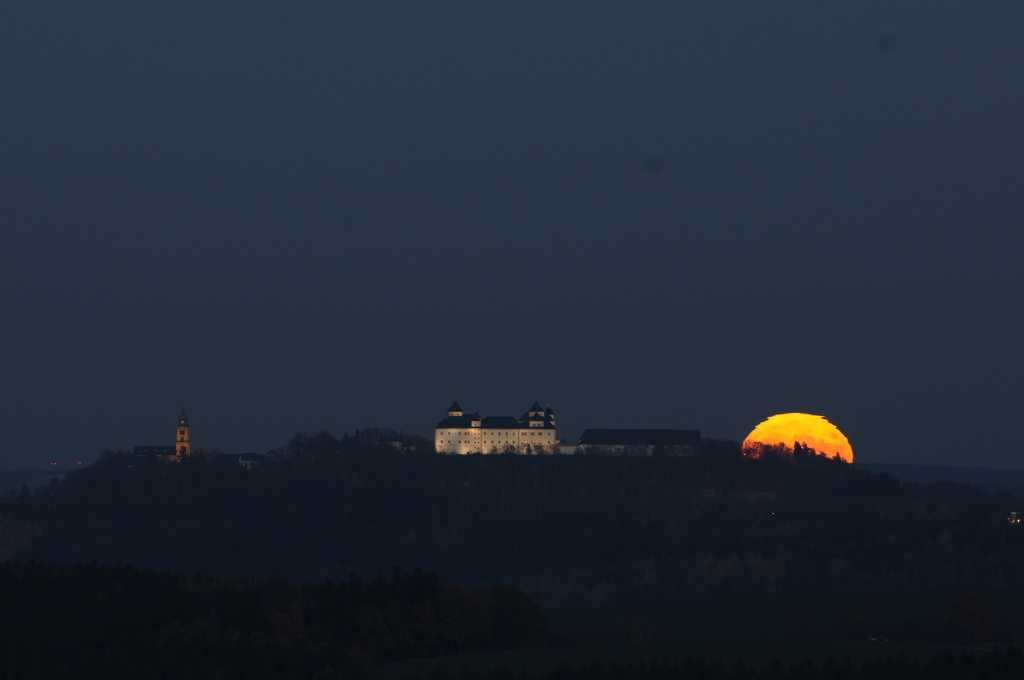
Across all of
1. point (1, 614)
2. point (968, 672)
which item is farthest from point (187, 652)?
point (968, 672)

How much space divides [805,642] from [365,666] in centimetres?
2900

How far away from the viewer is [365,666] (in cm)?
11038

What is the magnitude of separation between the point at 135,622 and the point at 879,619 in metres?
60.0

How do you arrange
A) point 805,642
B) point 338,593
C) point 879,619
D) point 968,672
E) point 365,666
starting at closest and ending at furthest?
point 968,672
point 365,666
point 805,642
point 338,593
point 879,619

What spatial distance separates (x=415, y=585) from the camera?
5359 inches

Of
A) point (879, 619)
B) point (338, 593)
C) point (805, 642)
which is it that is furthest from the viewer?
point (879, 619)

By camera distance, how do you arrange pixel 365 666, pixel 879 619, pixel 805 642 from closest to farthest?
pixel 365 666, pixel 805 642, pixel 879 619

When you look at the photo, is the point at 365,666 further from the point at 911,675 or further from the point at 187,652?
the point at 911,675

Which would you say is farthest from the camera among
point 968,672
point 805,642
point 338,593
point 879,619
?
point 879,619

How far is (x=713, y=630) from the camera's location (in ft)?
514

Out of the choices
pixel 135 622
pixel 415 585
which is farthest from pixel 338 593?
pixel 135 622

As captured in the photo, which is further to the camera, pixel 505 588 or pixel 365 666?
pixel 505 588

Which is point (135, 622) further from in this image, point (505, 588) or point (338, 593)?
point (505, 588)

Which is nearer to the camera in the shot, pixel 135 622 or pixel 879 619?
pixel 135 622
